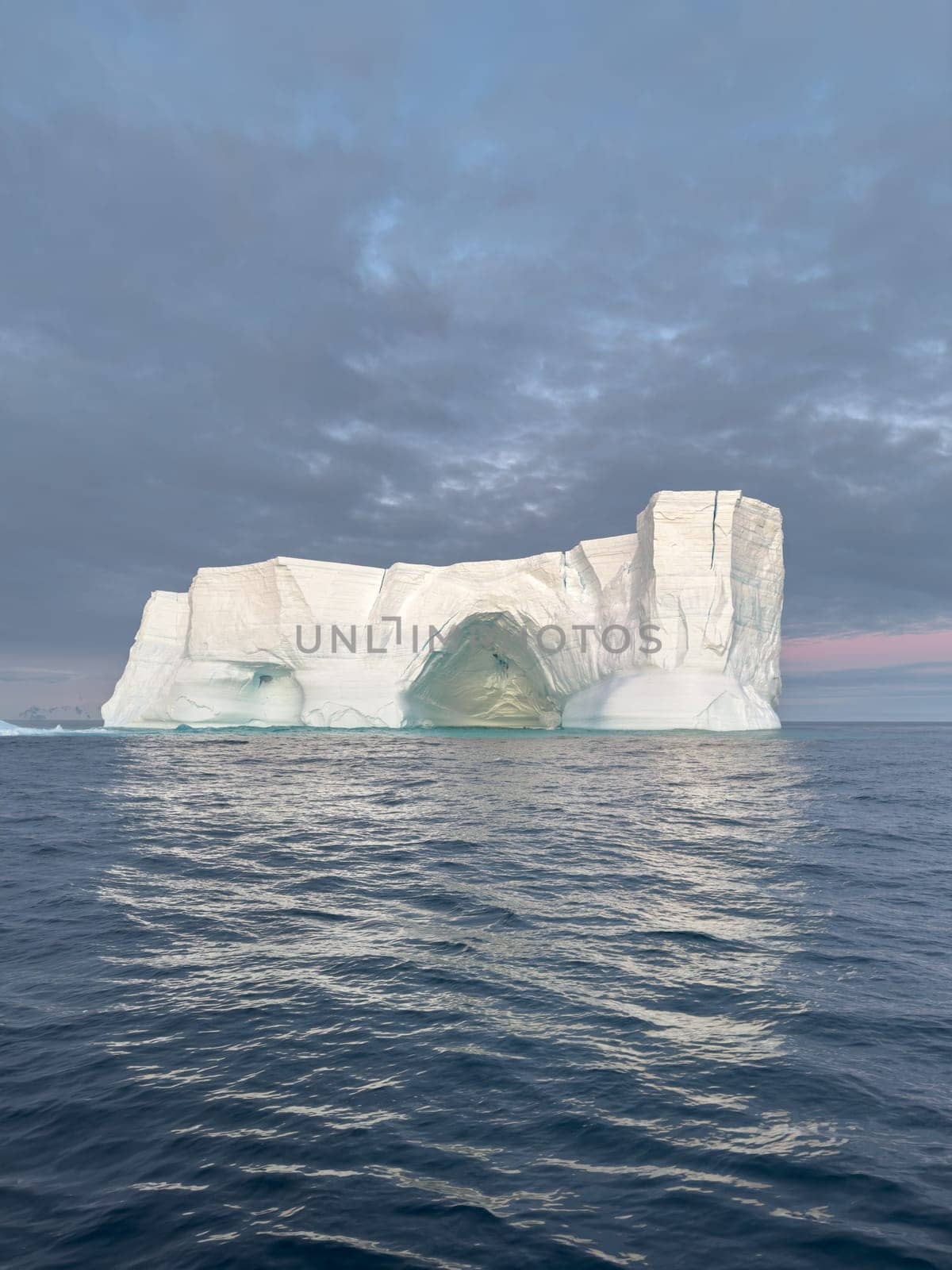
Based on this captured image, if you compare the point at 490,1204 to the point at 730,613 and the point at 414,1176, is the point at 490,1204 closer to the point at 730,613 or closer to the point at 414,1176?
the point at 414,1176

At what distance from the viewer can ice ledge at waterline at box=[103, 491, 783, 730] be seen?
32.4 m

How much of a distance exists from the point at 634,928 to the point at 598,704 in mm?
28223

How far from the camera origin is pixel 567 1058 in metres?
4.21

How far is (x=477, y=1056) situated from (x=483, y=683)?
40.2 m

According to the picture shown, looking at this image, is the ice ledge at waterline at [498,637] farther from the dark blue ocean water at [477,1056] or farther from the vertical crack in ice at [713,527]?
the dark blue ocean water at [477,1056]

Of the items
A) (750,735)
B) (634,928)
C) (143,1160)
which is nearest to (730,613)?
(750,735)

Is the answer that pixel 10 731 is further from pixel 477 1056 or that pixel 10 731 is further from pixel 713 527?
pixel 477 1056

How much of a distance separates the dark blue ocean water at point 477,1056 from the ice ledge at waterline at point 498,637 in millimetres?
22682

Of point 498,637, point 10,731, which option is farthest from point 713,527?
point 10,731

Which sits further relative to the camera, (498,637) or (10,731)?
(10,731)

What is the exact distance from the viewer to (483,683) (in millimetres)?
44469

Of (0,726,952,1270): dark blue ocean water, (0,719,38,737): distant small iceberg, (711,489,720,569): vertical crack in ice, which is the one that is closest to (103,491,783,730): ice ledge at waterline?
(711,489,720,569): vertical crack in ice

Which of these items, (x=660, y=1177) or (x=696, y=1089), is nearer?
(x=660, y=1177)

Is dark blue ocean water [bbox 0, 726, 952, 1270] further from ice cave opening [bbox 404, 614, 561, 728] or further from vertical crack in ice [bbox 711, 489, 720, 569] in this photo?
ice cave opening [bbox 404, 614, 561, 728]
